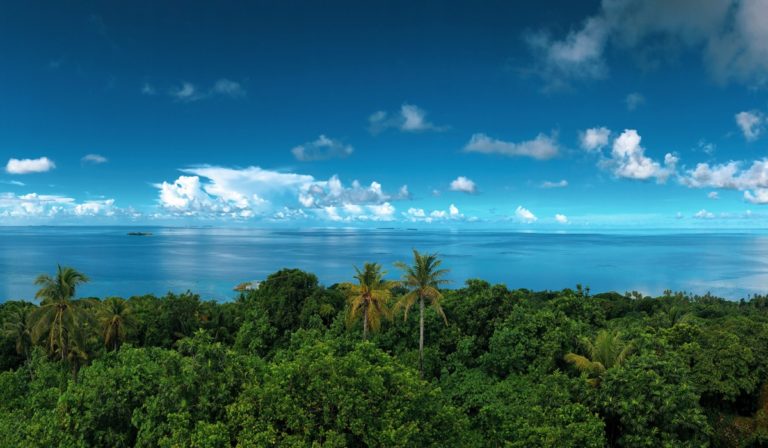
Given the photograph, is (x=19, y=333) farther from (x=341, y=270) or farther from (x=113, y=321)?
(x=341, y=270)

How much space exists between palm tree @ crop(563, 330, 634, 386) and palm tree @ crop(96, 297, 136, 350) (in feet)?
105

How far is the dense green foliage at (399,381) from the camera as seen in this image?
48.9ft

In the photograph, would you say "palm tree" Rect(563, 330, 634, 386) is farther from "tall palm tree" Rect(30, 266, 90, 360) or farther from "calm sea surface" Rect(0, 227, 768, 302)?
"calm sea surface" Rect(0, 227, 768, 302)

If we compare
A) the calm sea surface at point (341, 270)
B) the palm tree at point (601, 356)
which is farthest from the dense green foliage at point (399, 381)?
the calm sea surface at point (341, 270)

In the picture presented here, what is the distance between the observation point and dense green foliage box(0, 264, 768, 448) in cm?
1489

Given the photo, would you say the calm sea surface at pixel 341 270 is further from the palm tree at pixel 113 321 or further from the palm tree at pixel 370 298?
the palm tree at pixel 370 298

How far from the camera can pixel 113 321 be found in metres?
34.2

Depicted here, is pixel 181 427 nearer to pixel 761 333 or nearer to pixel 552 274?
pixel 761 333

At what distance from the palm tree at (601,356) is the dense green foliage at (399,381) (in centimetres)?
7

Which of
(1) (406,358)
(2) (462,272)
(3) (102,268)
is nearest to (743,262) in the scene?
(2) (462,272)

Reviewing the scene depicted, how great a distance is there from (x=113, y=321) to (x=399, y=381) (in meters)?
28.2

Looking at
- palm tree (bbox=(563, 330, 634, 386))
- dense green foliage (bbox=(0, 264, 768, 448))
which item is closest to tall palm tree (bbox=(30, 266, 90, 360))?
dense green foliage (bbox=(0, 264, 768, 448))

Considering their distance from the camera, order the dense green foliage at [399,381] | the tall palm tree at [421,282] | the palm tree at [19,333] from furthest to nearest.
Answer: the palm tree at [19,333] < the tall palm tree at [421,282] < the dense green foliage at [399,381]

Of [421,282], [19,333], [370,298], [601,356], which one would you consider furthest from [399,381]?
[19,333]
